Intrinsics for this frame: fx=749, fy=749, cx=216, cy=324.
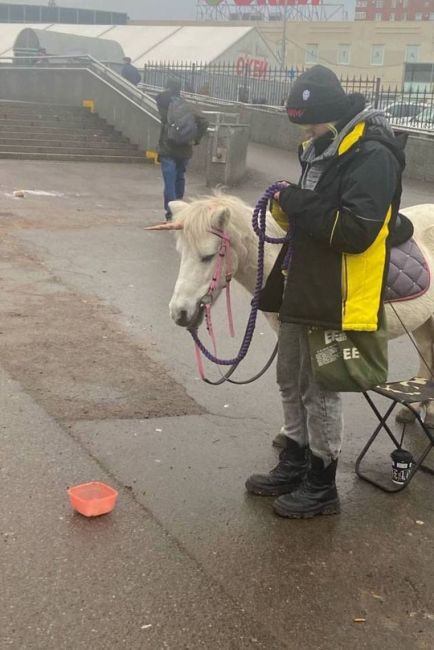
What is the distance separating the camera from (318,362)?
11.5 ft

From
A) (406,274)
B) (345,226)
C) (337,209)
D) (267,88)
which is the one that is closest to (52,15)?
(267,88)

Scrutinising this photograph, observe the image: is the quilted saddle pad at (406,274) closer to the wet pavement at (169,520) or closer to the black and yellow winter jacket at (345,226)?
the black and yellow winter jacket at (345,226)

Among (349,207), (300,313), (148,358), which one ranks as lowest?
(148,358)

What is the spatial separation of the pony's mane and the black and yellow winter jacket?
0.36 meters

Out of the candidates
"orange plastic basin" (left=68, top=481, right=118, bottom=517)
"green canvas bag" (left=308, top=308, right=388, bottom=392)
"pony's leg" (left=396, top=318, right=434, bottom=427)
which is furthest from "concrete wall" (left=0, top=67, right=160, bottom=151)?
"green canvas bag" (left=308, top=308, right=388, bottom=392)

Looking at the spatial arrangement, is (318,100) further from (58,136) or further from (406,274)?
(58,136)

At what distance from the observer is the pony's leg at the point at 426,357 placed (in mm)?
4832


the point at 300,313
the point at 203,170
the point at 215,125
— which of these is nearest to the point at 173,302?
the point at 300,313

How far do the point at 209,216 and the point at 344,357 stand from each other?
926mm

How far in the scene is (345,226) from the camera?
125 inches

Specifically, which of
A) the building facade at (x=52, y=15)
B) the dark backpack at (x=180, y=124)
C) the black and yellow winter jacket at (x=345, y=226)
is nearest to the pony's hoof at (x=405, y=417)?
the black and yellow winter jacket at (x=345, y=226)

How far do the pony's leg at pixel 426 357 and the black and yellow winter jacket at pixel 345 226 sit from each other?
1473mm

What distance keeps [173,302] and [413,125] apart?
1506 cm

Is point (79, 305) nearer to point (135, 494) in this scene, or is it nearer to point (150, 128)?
point (135, 494)
